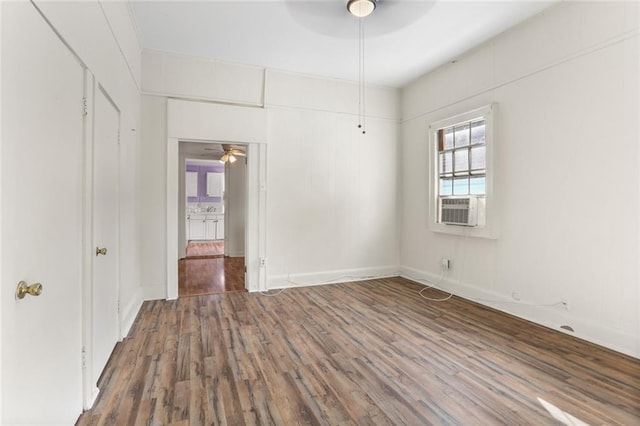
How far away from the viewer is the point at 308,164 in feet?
16.3

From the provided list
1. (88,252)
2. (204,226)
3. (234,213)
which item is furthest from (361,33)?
(204,226)

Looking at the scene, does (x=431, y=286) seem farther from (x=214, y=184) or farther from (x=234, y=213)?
(x=214, y=184)

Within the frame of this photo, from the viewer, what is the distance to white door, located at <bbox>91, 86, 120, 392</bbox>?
7.32ft

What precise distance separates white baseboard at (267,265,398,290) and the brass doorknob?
349 cm

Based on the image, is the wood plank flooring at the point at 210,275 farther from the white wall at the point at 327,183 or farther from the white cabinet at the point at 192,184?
the white cabinet at the point at 192,184

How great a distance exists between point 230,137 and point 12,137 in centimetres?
337

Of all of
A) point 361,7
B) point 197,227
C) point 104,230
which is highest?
point 361,7

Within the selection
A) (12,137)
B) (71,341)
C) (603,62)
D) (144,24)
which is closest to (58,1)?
(12,137)

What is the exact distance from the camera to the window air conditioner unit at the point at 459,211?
4.05 m

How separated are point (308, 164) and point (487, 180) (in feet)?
8.03

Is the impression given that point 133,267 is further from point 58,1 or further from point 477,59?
point 477,59

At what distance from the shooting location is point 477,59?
4.11 meters

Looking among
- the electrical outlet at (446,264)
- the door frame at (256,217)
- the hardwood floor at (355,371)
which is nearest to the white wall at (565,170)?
the electrical outlet at (446,264)

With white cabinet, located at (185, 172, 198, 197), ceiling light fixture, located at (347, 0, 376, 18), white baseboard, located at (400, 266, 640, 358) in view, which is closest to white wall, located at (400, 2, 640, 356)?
white baseboard, located at (400, 266, 640, 358)
